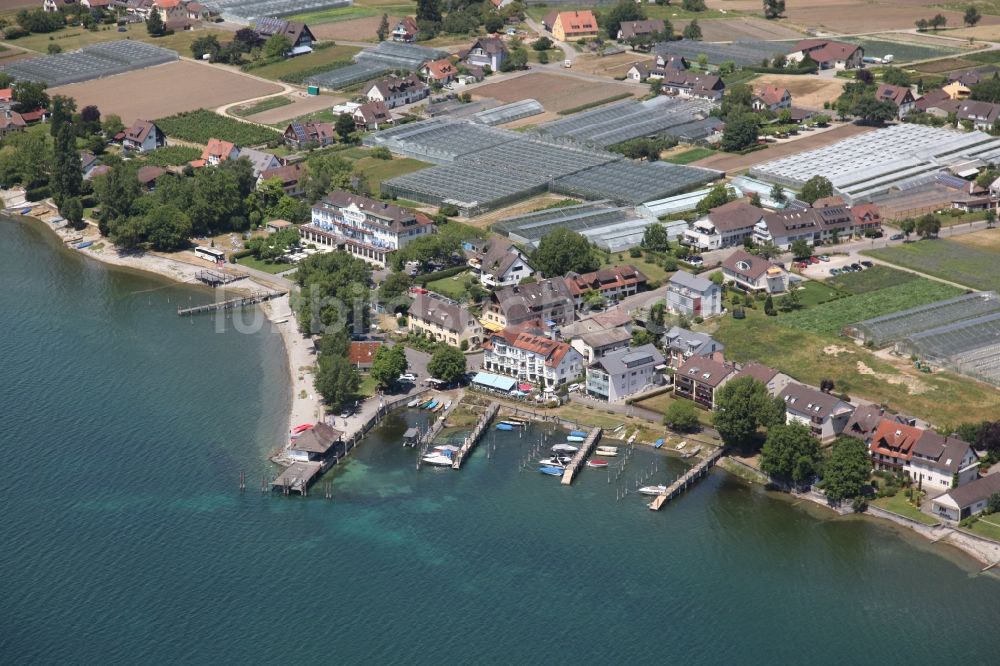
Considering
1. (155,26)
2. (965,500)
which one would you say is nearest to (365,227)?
(965,500)

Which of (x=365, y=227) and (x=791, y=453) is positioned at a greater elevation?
(x=365, y=227)

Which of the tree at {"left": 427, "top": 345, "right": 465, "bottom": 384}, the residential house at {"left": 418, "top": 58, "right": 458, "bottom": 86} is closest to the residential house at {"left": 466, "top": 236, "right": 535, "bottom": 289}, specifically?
the tree at {"left": 427, "top": 345, "right": 465, "bottom": 384}

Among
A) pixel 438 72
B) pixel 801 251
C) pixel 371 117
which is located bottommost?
pixel 801 251

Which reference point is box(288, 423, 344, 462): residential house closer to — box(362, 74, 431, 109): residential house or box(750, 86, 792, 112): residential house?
box(362, 74, 431, 109): residential house

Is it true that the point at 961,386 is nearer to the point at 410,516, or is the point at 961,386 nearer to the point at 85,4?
the point at 410,516

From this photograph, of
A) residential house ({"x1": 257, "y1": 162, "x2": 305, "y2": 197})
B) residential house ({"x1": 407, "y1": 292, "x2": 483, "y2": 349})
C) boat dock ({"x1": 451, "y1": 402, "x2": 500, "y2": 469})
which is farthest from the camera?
residential house ({"x1": 257, "y1": 162, "x2": 305, "y2": 197})

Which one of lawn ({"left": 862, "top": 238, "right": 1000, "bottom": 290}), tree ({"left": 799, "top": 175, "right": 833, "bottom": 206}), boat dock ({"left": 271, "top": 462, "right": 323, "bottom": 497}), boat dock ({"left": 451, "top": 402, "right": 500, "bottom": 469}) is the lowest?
boat dock ({"left": 271, "top": 462, "right": 323, "bottom": 497})

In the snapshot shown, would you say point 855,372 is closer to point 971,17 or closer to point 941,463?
point 941,463

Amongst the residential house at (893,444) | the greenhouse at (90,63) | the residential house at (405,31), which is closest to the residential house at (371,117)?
the residential house at (405,31)
